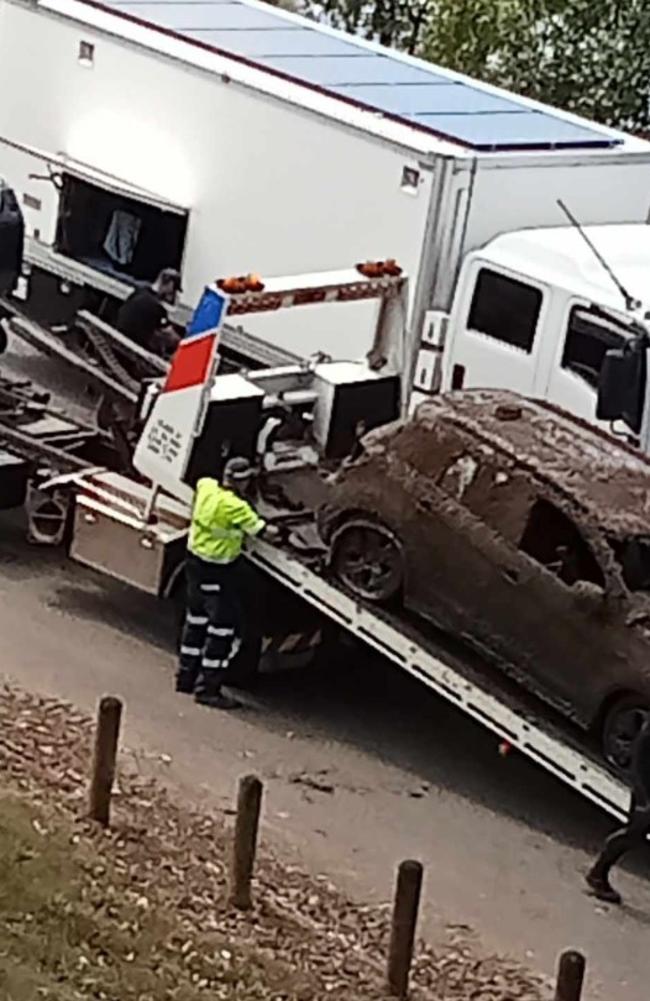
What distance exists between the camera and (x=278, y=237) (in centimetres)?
1683

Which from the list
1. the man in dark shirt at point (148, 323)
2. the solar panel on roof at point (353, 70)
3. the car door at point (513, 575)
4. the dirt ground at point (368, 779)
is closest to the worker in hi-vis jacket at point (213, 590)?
the dirt ground at point (368, 779)

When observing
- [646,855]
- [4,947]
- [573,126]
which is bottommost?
[646,855]

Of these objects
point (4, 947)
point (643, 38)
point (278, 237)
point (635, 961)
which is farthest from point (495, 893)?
point (643, 38)

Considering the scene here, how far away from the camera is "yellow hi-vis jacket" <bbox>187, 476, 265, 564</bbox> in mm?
13305

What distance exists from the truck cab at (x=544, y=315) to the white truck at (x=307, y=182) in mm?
15

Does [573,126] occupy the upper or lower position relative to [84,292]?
upper

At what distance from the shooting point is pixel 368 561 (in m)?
13.4

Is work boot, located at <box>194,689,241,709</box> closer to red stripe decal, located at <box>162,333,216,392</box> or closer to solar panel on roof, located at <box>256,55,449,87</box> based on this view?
red stripe decal, located at <box>162,333,216,392</box>

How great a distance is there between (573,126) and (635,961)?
768cm

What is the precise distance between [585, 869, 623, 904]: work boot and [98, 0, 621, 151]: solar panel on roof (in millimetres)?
5842

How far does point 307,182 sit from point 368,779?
527 cm

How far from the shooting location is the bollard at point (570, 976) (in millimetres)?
9789

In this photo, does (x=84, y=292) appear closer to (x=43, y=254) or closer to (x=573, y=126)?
(x=43, y=254)

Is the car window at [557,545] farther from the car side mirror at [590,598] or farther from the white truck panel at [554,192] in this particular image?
the white truck panel at [554,192]
